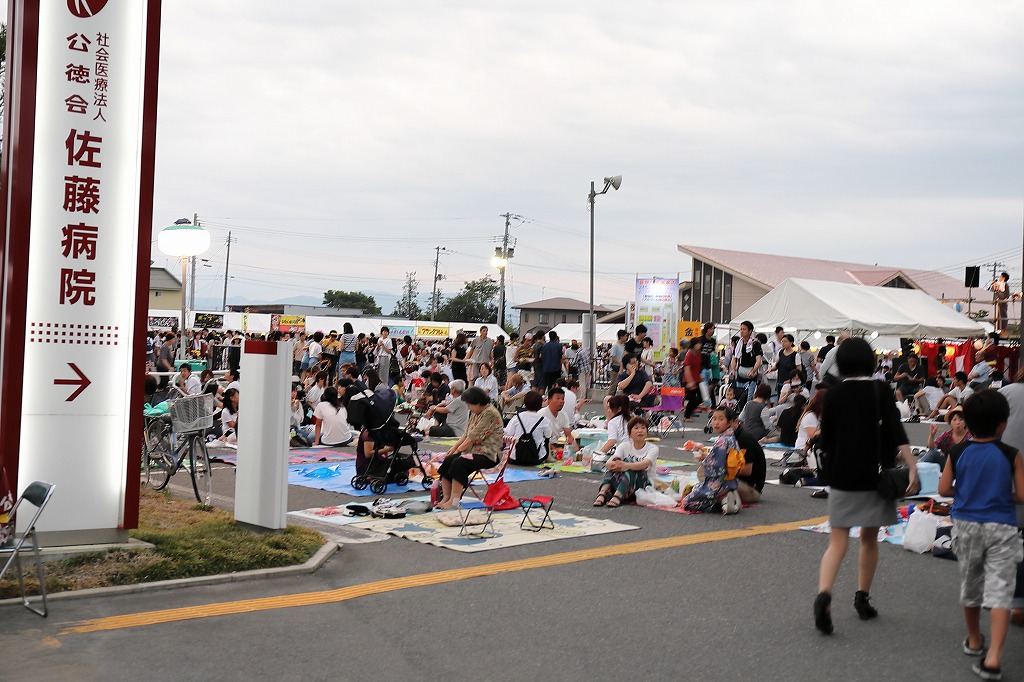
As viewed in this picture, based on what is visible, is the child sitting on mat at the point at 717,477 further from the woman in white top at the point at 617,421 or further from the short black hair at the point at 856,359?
the short black hair at the point at 856,359

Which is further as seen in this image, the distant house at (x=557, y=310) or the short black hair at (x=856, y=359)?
the distant house at (x=557, y=310)

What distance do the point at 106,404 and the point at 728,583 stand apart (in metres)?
4.81

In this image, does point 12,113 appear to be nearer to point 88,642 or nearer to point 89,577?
point 89,577

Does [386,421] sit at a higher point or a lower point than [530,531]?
higher

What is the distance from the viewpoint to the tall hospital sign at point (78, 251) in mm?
7117

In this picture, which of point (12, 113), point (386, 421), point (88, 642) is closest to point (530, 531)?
point (386, 421)

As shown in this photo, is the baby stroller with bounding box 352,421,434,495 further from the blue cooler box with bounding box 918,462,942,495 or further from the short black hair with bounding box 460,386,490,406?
the blue cooler box with bounding box 918,462,942,495

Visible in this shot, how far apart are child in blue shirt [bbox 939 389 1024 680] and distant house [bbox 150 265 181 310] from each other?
3528 inches

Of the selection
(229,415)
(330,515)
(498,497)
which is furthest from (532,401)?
(229,415)

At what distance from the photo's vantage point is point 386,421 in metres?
11.9

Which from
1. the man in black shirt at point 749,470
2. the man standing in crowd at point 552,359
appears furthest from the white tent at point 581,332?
the man in black shirt at point 749,470

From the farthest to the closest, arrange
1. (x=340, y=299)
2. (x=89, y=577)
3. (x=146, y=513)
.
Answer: (x=340, y=299) < (x=146, y=513) < (x=89, y=577)

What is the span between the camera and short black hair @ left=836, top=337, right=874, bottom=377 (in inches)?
238

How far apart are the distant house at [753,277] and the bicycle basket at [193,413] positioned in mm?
38750
